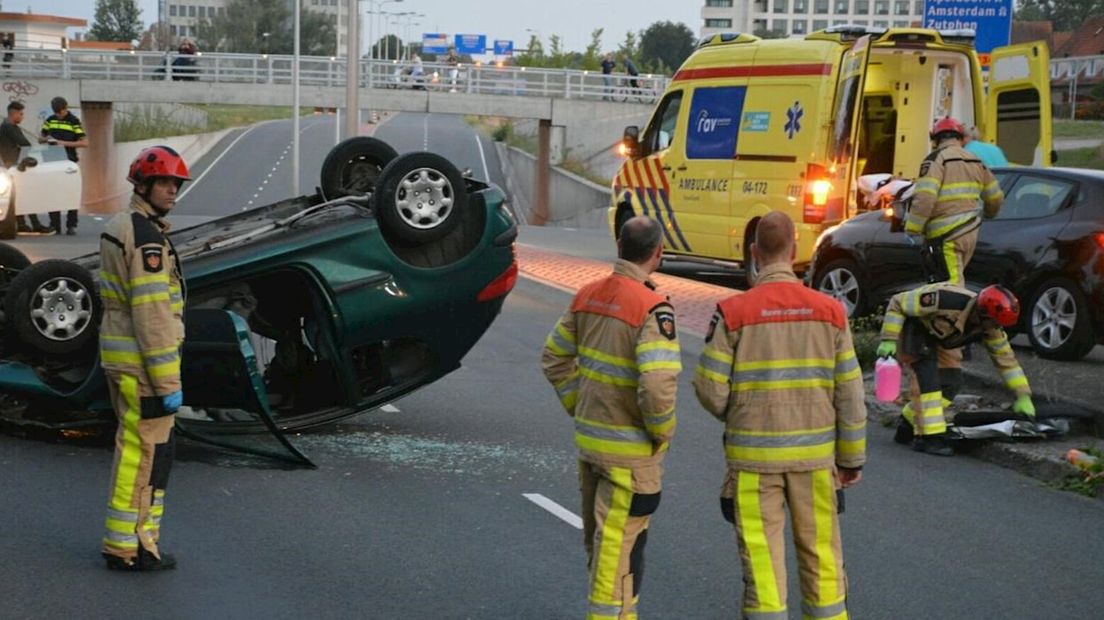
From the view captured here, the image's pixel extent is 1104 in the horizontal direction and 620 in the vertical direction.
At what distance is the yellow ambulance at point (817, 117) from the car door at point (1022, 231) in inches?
137

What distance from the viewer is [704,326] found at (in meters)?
14.8

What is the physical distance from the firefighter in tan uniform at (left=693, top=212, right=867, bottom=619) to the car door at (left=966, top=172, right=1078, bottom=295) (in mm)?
7530

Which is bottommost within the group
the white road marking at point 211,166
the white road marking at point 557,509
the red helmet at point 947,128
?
the white road marking at point 211,166

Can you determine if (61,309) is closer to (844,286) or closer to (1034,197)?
(1034,197)

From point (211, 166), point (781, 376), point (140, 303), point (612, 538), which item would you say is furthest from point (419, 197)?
point (211, 166)

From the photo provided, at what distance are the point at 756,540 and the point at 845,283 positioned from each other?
948 cm

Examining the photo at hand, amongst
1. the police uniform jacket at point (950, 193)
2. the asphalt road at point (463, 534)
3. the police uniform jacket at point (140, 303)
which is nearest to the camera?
the asphalt road at point (463, 534)

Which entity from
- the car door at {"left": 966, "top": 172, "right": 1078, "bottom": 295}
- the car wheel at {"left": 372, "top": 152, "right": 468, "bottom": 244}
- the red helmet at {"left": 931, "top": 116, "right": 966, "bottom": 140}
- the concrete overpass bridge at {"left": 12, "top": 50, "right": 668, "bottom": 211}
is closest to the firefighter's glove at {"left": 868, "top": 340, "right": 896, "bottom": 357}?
the red helmet at {"left": 931, "top": 116, "right": 966, "bottom": 140}

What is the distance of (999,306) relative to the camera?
9156mm

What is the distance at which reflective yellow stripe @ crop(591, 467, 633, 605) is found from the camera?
5.34 m

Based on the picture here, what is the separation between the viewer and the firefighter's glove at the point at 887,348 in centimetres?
898

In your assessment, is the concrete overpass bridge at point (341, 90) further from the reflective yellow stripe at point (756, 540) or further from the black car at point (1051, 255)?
the reflective yellow stripe at point (756, 540)

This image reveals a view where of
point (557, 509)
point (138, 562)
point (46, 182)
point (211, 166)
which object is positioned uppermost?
point (46, 182)

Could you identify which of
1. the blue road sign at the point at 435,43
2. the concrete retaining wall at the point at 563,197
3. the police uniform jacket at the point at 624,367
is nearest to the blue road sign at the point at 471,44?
the blue road sign at the point at 435,43
